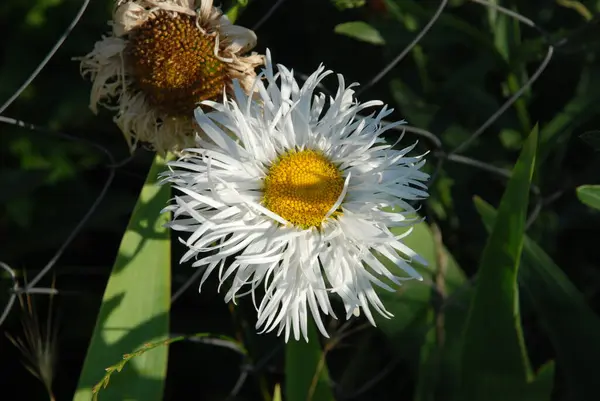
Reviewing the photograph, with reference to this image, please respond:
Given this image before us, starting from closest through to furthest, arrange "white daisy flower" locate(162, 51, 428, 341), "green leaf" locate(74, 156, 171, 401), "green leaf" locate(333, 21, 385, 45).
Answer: "white daisy flower" locate(162, 51, 428, 341) < "green leaf" locate(74, 156, 171, 401) < "green leaf" locate(333, 21, 385, 45)

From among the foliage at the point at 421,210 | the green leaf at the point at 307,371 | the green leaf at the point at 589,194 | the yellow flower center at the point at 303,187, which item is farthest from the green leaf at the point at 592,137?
the green leaf at the point at 307,371

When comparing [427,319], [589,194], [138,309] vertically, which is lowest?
[138,309]

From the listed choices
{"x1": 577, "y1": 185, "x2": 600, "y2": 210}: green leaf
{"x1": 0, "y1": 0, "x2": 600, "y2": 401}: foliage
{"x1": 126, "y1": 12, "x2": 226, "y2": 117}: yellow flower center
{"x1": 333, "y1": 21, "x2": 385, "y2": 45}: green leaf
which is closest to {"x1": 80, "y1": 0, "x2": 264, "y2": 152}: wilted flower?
{"x1": 126, "y1": 12, "x2": 226, "y2": 117}: yellow flower center

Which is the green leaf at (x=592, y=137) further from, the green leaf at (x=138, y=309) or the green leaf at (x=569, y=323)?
the green leaf at (x=138, y=309)

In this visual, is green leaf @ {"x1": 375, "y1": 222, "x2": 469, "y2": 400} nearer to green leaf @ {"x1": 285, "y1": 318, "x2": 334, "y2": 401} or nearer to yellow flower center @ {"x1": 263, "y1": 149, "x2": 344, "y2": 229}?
green leaf @ {"x1": 285, "y1": 318, "x2": 334, "y2": 401}

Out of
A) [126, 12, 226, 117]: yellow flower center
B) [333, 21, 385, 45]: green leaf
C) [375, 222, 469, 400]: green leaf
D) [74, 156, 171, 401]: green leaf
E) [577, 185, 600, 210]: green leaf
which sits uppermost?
[333, 21, 385, 45]: green leaf

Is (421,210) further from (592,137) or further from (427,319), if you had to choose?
(592,137)

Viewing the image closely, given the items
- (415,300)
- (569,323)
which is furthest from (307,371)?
(569,323)

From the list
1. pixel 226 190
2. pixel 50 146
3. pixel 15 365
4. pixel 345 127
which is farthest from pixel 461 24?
pixel 15 365
